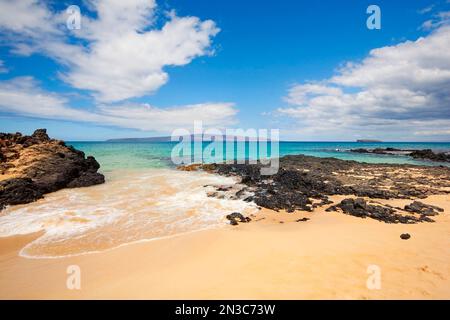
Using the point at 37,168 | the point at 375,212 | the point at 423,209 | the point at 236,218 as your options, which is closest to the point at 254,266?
the point at 236,218

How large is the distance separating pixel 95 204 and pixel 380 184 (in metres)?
17.4

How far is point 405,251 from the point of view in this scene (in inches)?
243

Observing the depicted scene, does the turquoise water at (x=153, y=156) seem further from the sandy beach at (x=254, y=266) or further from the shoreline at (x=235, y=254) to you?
the sandy beach at (x=254, y=266)

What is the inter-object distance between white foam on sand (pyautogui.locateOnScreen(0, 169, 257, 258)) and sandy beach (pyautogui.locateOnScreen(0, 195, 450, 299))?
58 centimetres

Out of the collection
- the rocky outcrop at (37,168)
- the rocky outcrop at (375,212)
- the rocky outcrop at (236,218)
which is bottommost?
the rocky outcrop at (236,218)

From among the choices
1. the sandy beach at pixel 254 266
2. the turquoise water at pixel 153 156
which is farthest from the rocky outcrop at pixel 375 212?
the turquoise water at pixel 153 156

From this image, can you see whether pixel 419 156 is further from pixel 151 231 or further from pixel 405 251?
pixel 151 231

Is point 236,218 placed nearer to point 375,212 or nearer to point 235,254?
point 235,254

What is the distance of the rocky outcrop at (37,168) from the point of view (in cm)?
1166

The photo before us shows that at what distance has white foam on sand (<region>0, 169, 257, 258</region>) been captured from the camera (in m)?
7.27

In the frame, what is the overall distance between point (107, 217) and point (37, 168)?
8437mm

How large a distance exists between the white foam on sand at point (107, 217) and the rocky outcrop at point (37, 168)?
78 cm

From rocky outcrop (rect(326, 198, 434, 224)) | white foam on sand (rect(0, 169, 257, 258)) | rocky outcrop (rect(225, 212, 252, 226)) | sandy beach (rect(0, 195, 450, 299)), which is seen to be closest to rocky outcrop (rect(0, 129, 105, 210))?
white foam on sand (rect(0, 169, 257, 258))
